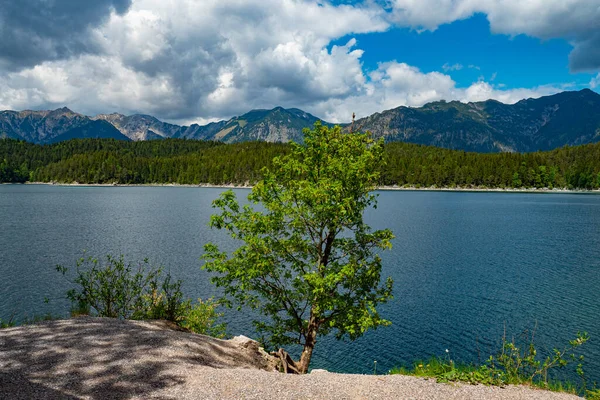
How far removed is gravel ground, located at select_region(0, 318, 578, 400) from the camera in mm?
9656

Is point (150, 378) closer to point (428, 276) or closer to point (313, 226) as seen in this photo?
point (313, 226)

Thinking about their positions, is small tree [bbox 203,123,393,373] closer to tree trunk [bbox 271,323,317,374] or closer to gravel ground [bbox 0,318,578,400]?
tree trunk [bbox 271,323,317,374]

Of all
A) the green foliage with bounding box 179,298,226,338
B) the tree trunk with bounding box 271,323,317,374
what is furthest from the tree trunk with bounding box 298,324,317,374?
the green foliage with bounding box 179,298,226,338

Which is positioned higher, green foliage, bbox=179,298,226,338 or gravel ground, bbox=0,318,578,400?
gravel ground, bbox=0,318,578,400

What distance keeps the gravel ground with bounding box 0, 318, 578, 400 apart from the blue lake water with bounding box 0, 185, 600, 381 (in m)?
8.97

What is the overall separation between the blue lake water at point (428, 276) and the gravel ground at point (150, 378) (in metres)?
8.97

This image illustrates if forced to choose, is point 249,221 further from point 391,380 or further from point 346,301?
point 391,380

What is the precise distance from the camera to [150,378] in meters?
10.5

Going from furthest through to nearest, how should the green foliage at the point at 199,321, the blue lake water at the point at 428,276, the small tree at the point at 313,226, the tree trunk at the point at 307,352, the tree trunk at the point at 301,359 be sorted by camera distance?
the blue lake water at the point at 428,276 → the green foliage at the point at 199,321 → the tree trunk at the point at 307,352 → the small tree at the point at 313,226 → the tree trunk at the point at 301,359

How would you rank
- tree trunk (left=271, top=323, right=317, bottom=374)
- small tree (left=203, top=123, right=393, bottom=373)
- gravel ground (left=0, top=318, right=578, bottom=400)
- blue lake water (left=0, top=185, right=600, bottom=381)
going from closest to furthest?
gravel ground (left=0, top=318, right=578, bottom=400)
tree trunk (left=271, top=323, right=317, bottom=374)
small tree (left=203, top=123, right=393, bottom=373)
blue lake water (left=0, top=185, right=600, bottom=381)

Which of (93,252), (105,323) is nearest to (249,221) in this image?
(105,323)

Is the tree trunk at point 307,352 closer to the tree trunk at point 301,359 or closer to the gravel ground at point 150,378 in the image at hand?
the tree trunk at point 301,359

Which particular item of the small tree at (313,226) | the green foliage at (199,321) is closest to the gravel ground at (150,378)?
the small tree at (313,226)

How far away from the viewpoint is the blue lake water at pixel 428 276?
27.5 meters
